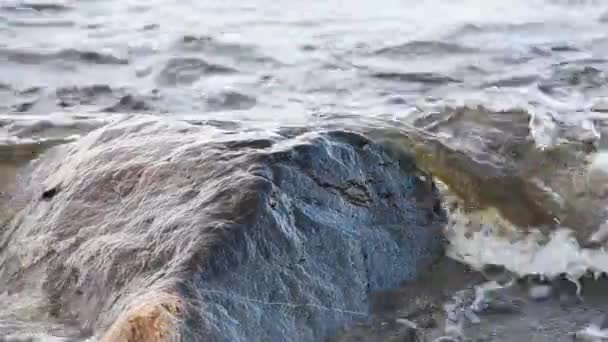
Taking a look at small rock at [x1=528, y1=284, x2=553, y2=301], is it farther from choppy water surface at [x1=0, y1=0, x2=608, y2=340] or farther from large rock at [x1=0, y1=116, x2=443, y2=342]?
large rock at [x1=0, y1=116, x2=443, y2=342]

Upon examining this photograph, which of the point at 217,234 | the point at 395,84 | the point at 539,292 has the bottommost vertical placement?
the point at 539,292

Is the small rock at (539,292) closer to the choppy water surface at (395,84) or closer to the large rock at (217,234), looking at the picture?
the choppy water surface at (395,84)

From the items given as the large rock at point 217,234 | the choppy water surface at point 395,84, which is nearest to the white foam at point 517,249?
the choppy water surface at point 395,84

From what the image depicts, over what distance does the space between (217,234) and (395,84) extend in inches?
139

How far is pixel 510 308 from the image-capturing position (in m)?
3.54

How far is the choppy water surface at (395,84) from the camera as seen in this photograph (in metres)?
4.16

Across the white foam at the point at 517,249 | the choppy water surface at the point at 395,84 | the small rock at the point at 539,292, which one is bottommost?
the small rock at the point at 539,292

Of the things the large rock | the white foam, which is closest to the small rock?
the white foam

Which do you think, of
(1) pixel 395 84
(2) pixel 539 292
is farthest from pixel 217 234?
(1) pixel 395 84

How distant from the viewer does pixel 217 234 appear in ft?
9.73

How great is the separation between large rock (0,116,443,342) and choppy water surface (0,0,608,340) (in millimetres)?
479

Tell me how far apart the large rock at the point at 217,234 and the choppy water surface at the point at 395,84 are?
1.57ft

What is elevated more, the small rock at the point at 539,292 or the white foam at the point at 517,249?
the white foam at the point at 517,249

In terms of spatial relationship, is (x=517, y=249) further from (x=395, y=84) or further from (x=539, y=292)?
(x=395, y=84)
